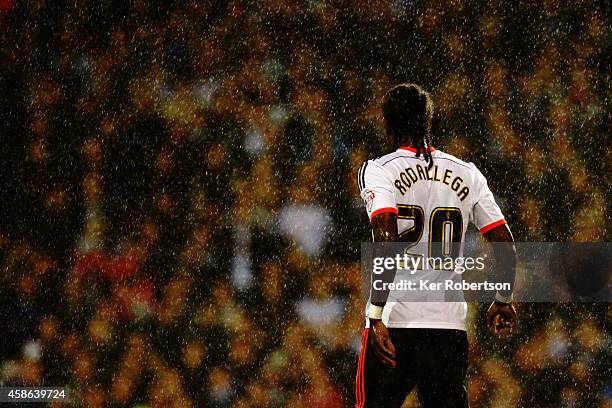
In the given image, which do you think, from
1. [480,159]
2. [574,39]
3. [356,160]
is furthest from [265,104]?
[574,39]

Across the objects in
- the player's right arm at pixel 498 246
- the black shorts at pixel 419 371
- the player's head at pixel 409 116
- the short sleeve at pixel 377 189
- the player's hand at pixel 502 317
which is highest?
the player's head at pixel 409 116

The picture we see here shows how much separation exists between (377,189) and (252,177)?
270 centimetres

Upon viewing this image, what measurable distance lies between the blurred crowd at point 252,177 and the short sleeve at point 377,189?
2529mm

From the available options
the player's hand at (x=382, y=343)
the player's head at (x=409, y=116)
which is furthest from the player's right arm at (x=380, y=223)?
the player's head at (x=409, y=116)

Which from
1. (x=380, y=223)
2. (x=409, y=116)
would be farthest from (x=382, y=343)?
(x=409, y=116)

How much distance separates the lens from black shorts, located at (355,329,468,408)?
6.56 feet

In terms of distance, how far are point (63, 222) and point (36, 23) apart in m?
1.20

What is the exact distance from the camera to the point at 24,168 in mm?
4793

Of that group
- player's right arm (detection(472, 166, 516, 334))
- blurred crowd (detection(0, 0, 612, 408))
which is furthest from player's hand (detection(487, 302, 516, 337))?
blurred crowd (detection(0, 0, 612, 408))

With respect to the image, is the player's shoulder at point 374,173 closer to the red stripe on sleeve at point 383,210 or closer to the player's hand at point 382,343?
the red stripe on sleeve at point 383,210

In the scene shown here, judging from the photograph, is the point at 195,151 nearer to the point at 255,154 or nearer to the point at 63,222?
the point at 255,154

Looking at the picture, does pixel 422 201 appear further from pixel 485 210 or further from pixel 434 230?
pixel 485 210

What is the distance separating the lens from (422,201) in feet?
6.82

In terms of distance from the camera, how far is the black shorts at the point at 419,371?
200 centimetres
